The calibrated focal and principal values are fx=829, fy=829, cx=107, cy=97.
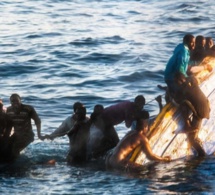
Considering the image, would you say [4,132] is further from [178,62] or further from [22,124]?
[178,62]

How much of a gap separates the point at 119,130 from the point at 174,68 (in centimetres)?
600

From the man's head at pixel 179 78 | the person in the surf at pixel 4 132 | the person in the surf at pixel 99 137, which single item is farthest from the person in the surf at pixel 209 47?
the person in the surf at pixel 4 132

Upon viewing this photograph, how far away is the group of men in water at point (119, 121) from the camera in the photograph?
20906 mm

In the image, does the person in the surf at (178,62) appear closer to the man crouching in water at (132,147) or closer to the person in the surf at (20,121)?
the man crouching in water at (132,147)

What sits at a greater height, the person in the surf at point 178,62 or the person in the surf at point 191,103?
the person in the surf at point 178,62

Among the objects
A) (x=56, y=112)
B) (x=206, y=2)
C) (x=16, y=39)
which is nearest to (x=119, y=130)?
(x=56, y=112)

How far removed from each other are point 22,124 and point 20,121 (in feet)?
0.38

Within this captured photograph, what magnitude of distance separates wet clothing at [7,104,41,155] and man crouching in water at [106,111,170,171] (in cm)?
322

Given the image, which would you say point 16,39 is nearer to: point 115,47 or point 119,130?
point 115,47

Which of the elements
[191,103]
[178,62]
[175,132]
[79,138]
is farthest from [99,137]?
[178,62]

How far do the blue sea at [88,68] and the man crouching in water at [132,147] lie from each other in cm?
31

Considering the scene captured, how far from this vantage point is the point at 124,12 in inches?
1989

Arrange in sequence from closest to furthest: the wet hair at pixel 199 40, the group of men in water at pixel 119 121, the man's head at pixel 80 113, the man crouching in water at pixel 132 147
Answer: the man crouching in water at pixel 132 147 < the group of men in water at pixel 119 121 < the man's head at pixel 80 113 < the wet hair at pixel 199 40

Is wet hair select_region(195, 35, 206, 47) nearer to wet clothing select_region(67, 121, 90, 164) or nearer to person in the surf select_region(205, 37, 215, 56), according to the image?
person in the surf select_region(205, 37, 215, 56)
